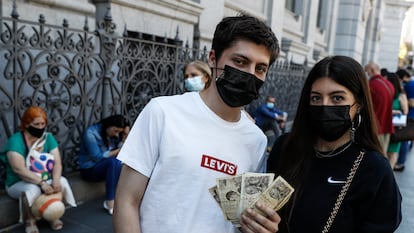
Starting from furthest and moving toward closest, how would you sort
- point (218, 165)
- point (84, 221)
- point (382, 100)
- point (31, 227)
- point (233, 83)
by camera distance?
point (382, 100) < point (84, 221) < point (31, 227) < point (233, 83) < point (218, 165)

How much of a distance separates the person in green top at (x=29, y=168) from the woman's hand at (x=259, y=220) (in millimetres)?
3046

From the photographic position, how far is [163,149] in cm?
154

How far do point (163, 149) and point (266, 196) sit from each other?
47cm

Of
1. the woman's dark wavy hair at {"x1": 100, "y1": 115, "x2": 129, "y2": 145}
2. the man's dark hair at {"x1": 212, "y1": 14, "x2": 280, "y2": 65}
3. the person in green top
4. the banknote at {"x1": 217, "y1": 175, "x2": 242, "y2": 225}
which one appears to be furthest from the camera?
the woman's dark wavy hair at {"x1": 100, "y1": 115, "x2": 129, "y2": 145}

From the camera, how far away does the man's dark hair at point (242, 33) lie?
5.35 feet

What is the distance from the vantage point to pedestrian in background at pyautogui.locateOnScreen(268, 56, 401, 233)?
5.65ft

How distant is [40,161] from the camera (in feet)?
13.1

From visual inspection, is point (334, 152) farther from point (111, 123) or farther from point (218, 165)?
point (111, 123)

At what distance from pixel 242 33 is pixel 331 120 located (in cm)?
67

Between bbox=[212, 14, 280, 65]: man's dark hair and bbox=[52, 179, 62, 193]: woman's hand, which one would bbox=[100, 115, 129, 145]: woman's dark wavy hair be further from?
bbox=[212, 14, 280, 65]: man's dark hair

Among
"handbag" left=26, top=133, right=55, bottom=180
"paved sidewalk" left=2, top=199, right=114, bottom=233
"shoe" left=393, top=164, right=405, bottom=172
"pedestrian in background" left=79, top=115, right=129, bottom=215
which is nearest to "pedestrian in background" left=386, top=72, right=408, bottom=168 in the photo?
"shoe" left=393, top=164, right=405, bottom=172

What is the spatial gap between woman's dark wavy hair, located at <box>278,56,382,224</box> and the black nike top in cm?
6

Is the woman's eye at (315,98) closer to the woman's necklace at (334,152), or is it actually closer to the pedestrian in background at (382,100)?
the woman's necklace at (334,152)

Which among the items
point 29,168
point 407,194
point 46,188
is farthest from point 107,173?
point 407,194
